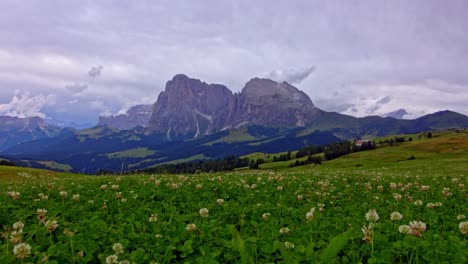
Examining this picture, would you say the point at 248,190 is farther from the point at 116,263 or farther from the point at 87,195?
the point at 116,263

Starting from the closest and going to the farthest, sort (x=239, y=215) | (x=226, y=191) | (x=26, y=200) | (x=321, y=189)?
1. (x=239, y=215)
2. (x=26, y=200)
3. (x=226, y=191)
4. (x=321, y=189)

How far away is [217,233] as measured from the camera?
6.61 metres

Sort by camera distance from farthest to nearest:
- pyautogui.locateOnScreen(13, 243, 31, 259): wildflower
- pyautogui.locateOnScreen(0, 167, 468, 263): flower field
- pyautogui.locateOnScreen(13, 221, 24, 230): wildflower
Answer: pyautogui.locateOnScreen(13, 221, 24, 230): wildflower, pyautogui.locateOnScreen(0, 167, 468, 263): flower field, pyautogui.locateOnScreen(13, 243, 31, 259): wildflower

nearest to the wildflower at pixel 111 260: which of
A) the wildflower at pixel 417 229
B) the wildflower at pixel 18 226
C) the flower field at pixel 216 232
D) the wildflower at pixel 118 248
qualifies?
the flower field at pixel 216 232

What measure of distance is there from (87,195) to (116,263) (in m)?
8.98

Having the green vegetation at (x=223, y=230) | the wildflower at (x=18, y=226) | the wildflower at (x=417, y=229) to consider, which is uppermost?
the wildflower at (x=18, y=226)

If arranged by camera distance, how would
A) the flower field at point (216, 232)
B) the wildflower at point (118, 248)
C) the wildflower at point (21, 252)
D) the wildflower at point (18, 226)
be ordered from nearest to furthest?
the wildflower at point (21, 252) → the flower field at point (216, 232) → the wildflower at point (118, 248) → the wildflower at point (18, 226)

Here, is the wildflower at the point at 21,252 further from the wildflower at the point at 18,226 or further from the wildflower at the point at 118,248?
the wildflower at the point at 18,226


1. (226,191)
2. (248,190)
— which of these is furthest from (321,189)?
(226,191)

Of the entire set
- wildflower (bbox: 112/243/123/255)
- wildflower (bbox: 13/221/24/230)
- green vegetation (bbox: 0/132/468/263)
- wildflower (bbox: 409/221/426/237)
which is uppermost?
wildflower (bbox: 13/221/24/230)

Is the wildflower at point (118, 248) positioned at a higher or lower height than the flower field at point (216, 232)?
higher

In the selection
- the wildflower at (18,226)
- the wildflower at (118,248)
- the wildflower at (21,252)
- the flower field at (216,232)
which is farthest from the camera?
the wildflower at (18,226)

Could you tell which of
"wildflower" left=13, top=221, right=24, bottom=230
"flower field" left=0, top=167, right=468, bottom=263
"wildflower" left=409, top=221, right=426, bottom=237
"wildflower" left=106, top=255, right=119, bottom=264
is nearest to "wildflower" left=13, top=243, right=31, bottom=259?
"flower field" left=0, top=167, right=468, bottom=263

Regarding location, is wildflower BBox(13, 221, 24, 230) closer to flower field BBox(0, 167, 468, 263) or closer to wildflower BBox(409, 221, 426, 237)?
flower field BBox(0, 167, 468, 263)
